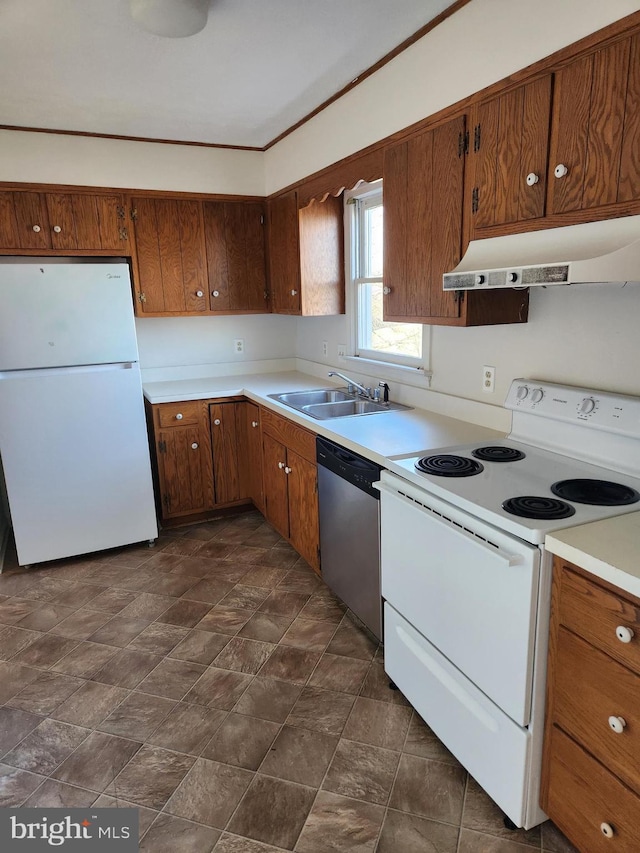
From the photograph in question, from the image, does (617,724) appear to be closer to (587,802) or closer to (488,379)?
(587,802)

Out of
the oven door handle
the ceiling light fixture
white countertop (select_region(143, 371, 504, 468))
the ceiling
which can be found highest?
the ceiling

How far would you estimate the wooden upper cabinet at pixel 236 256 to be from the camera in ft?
12.0

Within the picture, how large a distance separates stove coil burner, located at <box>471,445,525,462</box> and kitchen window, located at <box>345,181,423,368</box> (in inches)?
41.0

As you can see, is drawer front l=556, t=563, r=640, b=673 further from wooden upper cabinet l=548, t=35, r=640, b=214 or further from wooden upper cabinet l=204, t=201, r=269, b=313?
wooden upper cabinet l=204, t=201, r=269, b=313

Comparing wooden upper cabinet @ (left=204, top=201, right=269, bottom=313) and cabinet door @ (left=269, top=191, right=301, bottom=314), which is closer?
cabinet door @ (left=269, top=191, right=301, bottom=314)

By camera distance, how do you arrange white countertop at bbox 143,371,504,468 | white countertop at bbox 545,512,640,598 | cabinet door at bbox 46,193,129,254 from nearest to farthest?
white countertop at bbox 545,512,640,598
white countertop at bbox 143,371,504,468
cabinet door at bbox 46,193,129,254

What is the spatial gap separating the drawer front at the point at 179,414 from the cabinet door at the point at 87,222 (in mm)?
1022

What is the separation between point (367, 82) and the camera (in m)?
2.50

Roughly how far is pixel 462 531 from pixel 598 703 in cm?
52

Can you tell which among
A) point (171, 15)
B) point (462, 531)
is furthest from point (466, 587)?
point (171, 15)

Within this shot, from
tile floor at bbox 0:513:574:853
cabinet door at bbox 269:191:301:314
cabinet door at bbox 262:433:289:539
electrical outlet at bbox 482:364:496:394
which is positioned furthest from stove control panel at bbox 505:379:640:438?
cabinet door at bbox 269:191:301:314

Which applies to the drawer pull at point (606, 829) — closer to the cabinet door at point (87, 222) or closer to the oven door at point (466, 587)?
the oven door at point (466, 587)

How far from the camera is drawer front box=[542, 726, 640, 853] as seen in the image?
4.04ft

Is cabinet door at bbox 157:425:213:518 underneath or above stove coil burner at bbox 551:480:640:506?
underneath
